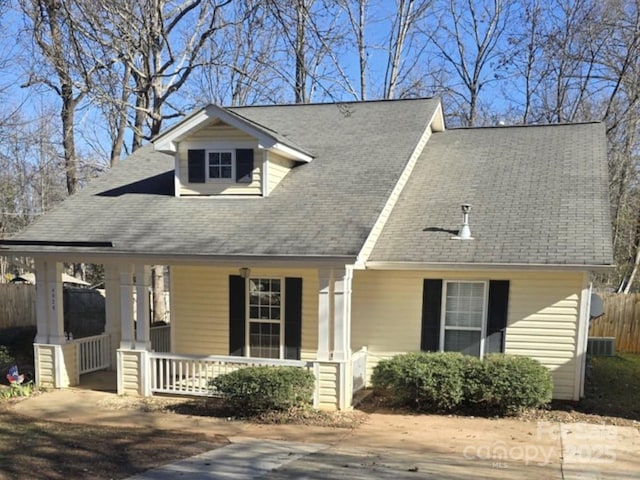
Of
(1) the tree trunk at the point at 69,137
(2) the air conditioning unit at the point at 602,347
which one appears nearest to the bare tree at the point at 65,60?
(1) the tree trunk at the point at 69,137

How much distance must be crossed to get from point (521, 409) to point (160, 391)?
21.0ft

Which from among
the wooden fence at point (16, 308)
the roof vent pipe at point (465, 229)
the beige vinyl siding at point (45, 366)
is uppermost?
the roof vent pipe at point (465, 229)

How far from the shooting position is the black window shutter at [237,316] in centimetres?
1053

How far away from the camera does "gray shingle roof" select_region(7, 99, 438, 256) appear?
29.7 feet

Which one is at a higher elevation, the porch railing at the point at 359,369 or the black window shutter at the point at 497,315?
the black window shutter at the point at 497,315

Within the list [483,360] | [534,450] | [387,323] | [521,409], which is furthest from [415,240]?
[534,450]

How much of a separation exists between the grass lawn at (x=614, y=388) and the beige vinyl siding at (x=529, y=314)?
2.02 feet

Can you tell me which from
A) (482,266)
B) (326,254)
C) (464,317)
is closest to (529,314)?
(464,317)

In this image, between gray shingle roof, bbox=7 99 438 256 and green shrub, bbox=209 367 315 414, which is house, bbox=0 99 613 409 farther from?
green shrub, bbox=209 367 315 414

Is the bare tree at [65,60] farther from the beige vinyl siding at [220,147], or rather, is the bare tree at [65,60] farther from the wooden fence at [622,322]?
the wooden fence at [622,322]

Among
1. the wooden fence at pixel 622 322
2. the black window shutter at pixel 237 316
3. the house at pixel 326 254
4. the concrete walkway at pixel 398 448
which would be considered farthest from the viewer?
the wooden fence at pixel 622 322

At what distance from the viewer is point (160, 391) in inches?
377

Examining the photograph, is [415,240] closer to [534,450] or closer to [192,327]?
[534,450]

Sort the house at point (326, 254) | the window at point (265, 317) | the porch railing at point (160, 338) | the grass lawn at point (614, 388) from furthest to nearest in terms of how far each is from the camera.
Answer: the porch railing at point (160, 338), the window at point (265, 317), the house at point (326, 254), the grass lawn at point (614, 388)
